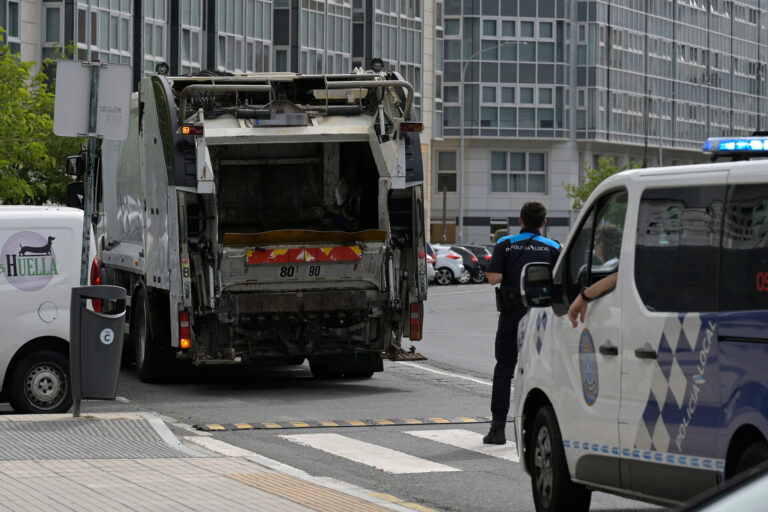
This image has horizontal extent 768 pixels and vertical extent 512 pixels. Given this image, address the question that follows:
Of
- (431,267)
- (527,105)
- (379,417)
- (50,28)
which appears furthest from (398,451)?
(527,105)

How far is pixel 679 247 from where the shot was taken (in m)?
7.33

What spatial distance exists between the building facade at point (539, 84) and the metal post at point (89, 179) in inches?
2496

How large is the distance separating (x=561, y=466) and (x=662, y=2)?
10372 cm

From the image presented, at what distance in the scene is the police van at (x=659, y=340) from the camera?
682 cm

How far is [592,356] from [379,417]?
653 centimetres

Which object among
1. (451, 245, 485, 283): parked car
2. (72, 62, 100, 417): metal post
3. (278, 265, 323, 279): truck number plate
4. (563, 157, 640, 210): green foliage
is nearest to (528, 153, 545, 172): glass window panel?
(563, 157, 640, 210): green foliage

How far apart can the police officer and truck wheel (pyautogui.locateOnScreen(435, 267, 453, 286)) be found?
163ft

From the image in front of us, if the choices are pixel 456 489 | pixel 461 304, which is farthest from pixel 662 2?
pixel 456 489

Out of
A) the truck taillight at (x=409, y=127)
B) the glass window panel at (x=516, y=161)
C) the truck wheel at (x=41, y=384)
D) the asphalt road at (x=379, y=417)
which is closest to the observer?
the asphalt road at (x=379, y=417)

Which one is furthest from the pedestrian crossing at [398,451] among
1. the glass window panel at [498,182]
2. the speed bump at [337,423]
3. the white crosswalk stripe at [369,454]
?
the glass window panel at [498,182]

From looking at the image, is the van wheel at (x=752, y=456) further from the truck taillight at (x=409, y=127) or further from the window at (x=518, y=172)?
the window at (x=518, y=172)

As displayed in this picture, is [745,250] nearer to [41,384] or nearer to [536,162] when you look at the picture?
[41,384]

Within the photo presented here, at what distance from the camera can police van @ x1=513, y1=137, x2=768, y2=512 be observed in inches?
269

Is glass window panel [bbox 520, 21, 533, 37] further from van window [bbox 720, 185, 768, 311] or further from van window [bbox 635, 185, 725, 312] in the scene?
van window [bbox 720, 185, 768, 311]
